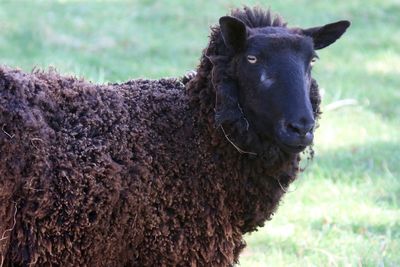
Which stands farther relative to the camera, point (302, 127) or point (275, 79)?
point (275, 79)

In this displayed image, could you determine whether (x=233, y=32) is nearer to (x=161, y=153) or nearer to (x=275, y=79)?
(x=275, y=79)

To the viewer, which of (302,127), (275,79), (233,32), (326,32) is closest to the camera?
(302,127)

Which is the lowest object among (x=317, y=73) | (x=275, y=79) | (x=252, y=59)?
(x=275, y=79)

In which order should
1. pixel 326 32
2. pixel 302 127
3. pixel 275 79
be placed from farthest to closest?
pixel 326 32 < pixel 275 79 < pixel 302 127

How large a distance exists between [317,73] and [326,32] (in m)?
8.81

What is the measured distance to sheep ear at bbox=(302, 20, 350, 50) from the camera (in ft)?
19.0

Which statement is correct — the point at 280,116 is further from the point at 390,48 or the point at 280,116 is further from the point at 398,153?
the point at 390,48

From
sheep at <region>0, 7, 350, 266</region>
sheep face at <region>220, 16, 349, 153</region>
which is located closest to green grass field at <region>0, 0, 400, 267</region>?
sheep at <region>0, 7, 350, 266</region>

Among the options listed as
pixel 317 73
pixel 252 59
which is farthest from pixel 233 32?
pixel 317 73

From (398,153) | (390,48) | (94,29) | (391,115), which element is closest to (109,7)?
(94,29)

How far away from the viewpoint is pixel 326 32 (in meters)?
5.83

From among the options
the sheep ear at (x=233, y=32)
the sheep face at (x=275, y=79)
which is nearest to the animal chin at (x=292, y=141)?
the sheep face at (x=275, y=79)

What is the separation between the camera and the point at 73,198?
16.7 ft

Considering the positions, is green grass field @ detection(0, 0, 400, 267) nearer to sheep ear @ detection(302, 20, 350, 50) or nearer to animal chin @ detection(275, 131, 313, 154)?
animal chin @ detection(275, 131, 313, 154)
